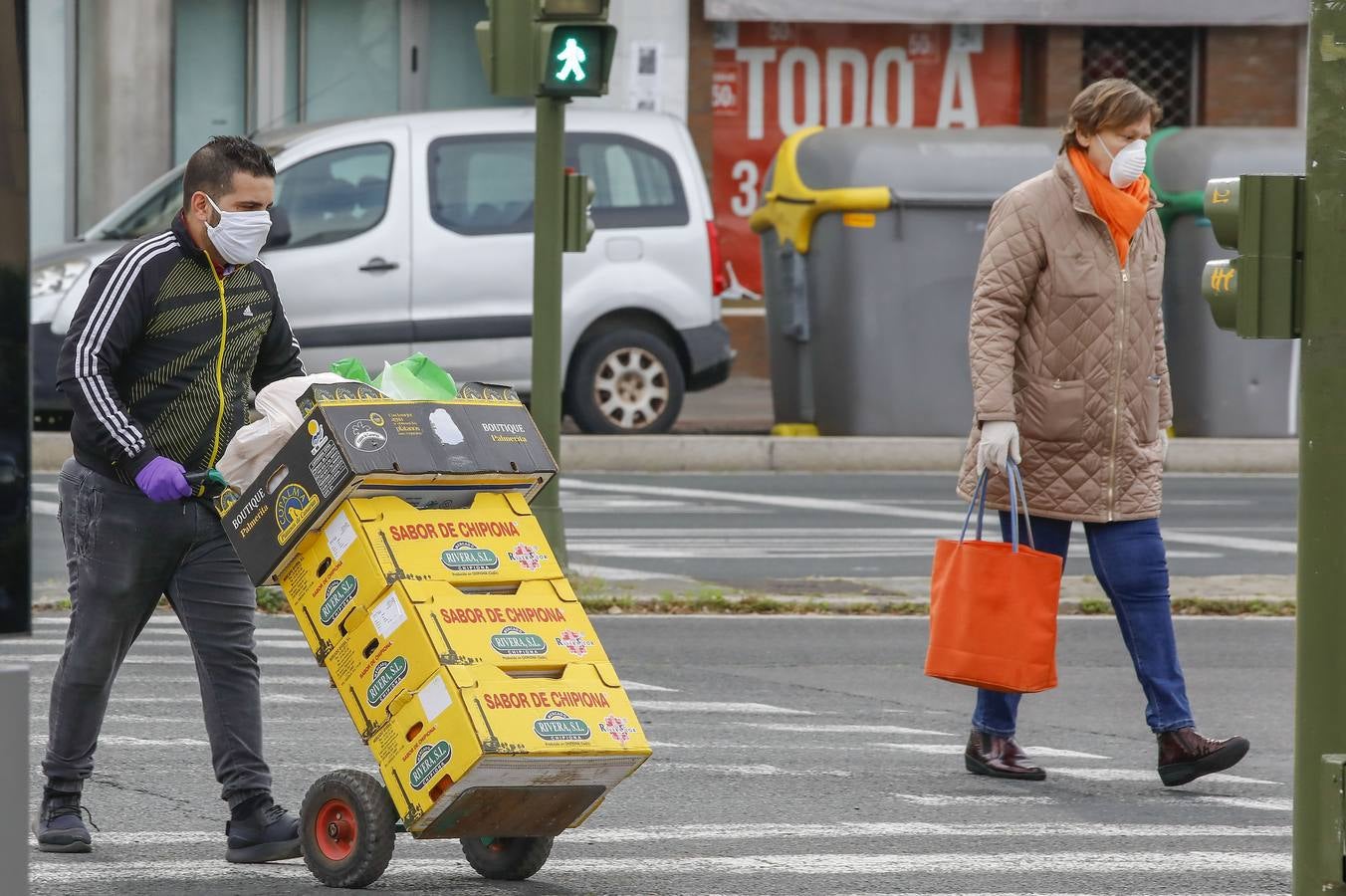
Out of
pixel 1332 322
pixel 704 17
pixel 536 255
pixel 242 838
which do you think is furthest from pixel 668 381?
pixel 1332 322

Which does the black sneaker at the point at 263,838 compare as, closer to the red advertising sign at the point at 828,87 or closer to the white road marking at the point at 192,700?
the white road marking at the point at 192,700

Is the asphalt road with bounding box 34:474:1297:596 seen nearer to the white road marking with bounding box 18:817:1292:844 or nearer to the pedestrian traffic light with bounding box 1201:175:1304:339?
the white road marking with bounding box 18:817:1292:844

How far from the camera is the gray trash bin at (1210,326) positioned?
1677 cm

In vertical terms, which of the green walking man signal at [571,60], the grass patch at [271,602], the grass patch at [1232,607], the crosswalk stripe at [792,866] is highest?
the green walking man signal at [571,60]

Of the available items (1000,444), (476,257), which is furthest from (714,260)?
(1000,444)

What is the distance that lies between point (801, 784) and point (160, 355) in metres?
2.12

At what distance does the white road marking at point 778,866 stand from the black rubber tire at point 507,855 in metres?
0.05

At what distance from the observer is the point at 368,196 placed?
15.5m

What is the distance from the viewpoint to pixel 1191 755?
21.2ft

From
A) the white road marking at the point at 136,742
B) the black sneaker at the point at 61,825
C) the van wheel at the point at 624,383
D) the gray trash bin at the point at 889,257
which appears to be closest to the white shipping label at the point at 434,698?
the black sneaker at the point at 61,825

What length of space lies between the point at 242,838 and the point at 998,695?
2252 millimetres

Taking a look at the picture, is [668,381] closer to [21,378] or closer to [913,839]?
[913,839]

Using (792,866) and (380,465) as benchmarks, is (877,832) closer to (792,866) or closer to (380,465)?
(792,866)

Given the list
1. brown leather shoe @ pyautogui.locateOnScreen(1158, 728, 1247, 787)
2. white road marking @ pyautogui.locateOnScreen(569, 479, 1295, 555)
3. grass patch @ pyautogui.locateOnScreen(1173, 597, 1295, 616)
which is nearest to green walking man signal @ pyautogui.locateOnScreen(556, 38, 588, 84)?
grass patch @ pyautogui.locateOnScreen(1173, 597, 1295, 616)
